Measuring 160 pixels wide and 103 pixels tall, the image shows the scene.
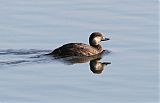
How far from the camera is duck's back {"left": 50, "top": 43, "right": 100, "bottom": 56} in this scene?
68.5ft

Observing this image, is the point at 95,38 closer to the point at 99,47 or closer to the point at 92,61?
the point at 99,47

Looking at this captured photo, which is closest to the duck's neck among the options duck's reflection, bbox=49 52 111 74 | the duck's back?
the duck's back

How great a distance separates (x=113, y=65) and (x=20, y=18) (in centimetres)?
505

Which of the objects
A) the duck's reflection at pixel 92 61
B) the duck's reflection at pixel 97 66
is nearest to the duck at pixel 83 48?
the duck's reflection at pixel 92 61

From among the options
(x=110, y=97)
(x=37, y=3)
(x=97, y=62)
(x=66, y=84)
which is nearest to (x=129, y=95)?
(x=110, y=97)

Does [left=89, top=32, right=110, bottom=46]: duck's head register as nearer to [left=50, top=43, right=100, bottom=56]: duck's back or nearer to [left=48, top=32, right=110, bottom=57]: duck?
[left=48, top=32, right=110, bottom=57]: duck

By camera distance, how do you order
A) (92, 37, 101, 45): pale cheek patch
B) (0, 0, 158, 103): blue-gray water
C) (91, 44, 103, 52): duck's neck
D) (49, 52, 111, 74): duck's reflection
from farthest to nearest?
(92, 37, 101, 45): pale cheek patch < (91, 44, 103, 52): duck's neck < (49, 52, 111, 74): duck's reflection < (0, 0, 158, 103): blue-gray water

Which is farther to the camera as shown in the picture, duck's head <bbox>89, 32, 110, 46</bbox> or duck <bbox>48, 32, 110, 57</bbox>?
duck's head <bbox>89, 32, 110, 46</bbox>

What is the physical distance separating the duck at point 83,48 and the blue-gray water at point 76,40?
27 cm

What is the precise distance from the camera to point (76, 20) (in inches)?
935

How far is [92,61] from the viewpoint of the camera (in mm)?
21047

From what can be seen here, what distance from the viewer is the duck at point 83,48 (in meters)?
20.9

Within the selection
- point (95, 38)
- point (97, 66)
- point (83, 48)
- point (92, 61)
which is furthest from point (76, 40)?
point (97, 66)

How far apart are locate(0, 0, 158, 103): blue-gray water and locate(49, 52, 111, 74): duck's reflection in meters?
0.18
